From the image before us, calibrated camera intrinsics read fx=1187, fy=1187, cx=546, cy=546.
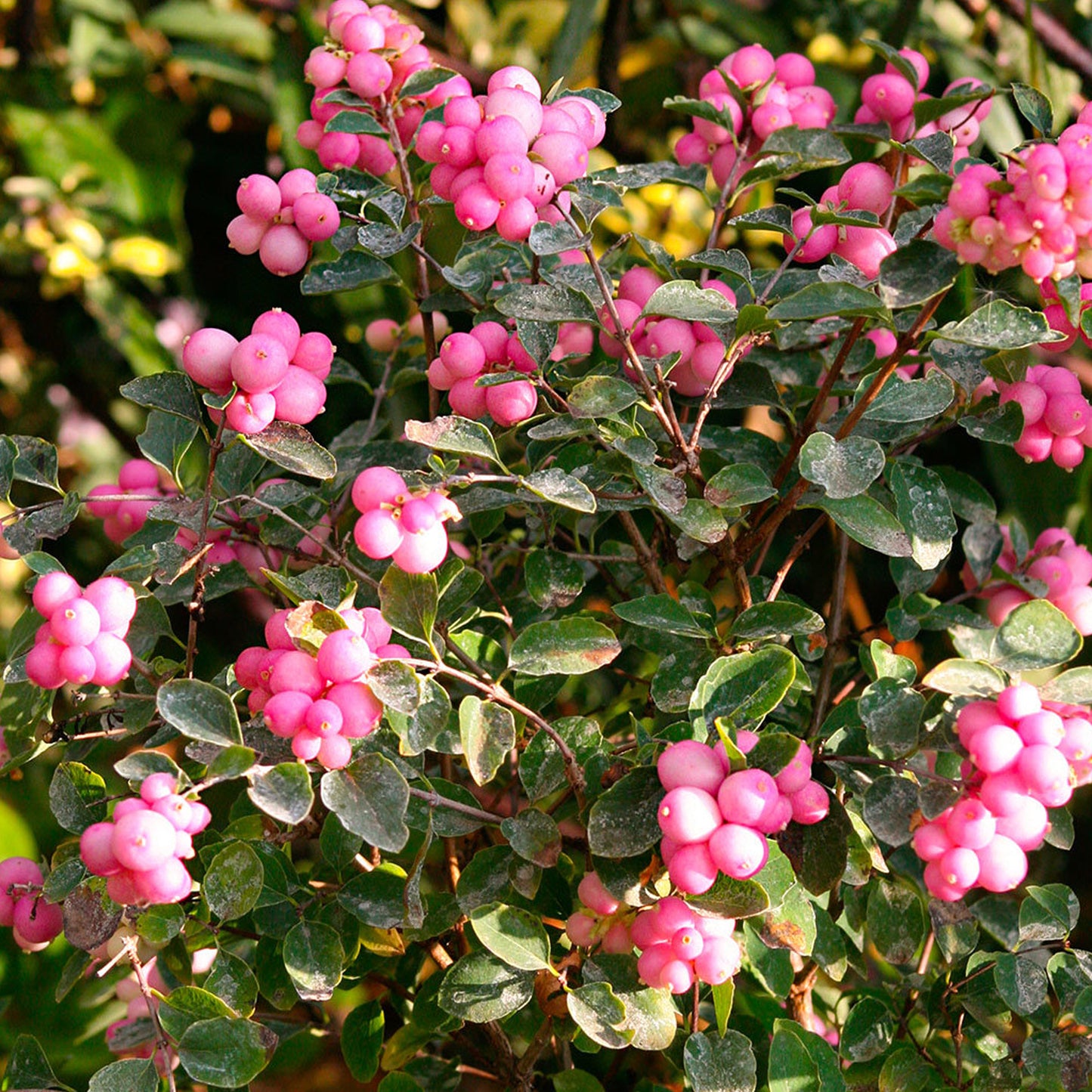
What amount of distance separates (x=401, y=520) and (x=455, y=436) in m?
0.06

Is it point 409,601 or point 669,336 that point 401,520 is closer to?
point 409,601

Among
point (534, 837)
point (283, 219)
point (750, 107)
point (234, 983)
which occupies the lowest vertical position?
point (234, 983)

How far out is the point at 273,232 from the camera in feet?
1.97

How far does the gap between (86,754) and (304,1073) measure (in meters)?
1.00

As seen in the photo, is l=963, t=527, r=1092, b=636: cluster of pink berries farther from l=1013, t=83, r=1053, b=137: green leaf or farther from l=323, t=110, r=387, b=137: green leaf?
l=323, t=110, r=387, b=137: green leaf

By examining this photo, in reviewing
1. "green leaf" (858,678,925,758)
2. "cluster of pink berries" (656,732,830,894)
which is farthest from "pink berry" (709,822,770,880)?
"green leaf" (858,678,925,758)

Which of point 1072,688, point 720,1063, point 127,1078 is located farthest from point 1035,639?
point 127,1078

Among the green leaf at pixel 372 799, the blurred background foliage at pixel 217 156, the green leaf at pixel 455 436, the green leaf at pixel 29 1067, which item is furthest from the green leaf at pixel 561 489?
the blurred background foliage at pixel 217 156

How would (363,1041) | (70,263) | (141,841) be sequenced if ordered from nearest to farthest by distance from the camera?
Answer: (141,841)
(363,1041)
(70,263)

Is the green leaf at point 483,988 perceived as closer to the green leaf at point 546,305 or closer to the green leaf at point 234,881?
the green leaf at point 234,881

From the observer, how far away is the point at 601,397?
541 mm

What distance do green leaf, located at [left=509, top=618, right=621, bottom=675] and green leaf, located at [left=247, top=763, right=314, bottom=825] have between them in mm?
120

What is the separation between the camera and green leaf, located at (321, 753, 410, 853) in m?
0.46

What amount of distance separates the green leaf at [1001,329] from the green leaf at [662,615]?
6.9 inches
